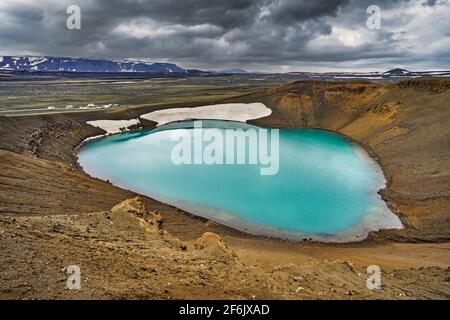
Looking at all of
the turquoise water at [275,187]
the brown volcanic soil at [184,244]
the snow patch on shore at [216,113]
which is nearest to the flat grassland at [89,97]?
the snow patch on shore at [216,113]

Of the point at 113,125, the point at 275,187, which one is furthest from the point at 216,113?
the point at 275,187

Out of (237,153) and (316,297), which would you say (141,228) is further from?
(237,153)

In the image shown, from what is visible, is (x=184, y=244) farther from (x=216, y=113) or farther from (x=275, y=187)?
(x=216, y=113)

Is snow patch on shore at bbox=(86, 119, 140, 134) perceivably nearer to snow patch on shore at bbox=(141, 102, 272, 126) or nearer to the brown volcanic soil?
snow patch on shore at bbox=(141, 102, 272, 126)

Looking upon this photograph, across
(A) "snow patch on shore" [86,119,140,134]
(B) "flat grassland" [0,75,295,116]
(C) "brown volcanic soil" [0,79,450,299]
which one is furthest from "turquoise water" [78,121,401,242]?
(B) "flat grassland" [0,75,295,116]

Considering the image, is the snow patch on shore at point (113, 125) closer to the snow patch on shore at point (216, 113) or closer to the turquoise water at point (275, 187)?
the snow patch on shore at point (216, 113)
